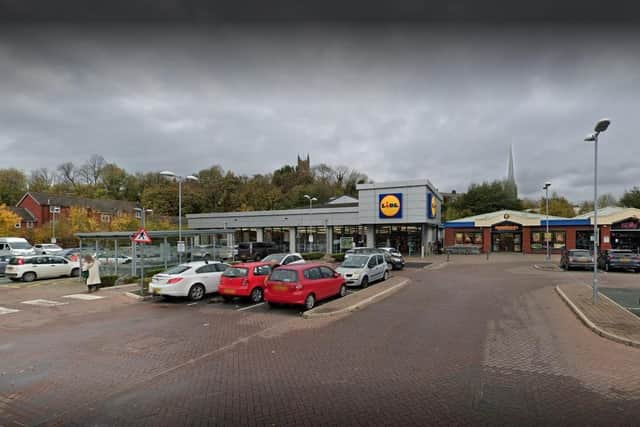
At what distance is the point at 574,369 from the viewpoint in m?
5.87

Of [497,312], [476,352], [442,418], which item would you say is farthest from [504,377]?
[497,312]

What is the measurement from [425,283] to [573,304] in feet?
21.9

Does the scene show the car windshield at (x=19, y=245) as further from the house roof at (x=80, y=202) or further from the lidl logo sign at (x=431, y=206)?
the house roof at (x=80, y=202)

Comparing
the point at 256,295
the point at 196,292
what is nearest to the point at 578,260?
the point at 256,295

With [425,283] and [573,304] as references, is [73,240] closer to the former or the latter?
[425,283]

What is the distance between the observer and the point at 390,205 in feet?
113

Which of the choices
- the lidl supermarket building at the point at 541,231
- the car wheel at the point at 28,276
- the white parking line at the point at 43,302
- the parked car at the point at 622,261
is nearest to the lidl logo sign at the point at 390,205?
the lidl supermarket building at the point at 541,231

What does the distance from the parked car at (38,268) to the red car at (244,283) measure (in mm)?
13057

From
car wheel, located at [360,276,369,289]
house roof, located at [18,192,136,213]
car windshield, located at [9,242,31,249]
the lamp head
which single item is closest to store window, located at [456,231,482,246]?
car wheel, located at [360,276,369,289]

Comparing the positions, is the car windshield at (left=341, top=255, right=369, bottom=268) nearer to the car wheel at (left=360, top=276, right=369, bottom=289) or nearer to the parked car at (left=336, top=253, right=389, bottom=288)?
the parked car at (left=336, top=253, right=389, bottom=288)

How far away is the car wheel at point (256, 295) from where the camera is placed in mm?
11863

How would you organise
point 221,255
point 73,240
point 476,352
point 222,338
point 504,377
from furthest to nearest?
point 73,240 < point 221,255 < point 222,338 < point 476,352 < point 504,377

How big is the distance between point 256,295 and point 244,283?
68 centimetres

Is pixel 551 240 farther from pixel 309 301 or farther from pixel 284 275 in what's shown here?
pixel 284 275
